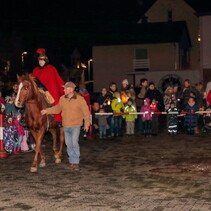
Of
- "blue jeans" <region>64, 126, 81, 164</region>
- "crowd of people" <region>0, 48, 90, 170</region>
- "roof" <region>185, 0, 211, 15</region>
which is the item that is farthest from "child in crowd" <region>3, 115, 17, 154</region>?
"roof" <region>185, 0, 211, 15</region>

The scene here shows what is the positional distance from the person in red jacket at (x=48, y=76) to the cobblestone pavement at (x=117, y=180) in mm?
1594

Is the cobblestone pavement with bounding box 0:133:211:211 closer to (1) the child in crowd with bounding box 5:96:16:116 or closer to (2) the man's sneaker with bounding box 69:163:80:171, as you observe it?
(2) the man's sneaker with bounding box 69:163:80:171

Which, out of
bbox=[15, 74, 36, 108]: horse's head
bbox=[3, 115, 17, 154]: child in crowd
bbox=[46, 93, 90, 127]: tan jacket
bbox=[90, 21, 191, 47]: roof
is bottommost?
bbox=[3, 115, 17, 154]: child in crowd

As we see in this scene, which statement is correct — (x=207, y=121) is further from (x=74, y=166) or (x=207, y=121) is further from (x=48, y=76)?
(x=74, y=166)

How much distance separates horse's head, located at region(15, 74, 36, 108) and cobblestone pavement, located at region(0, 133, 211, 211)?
150 centimetres

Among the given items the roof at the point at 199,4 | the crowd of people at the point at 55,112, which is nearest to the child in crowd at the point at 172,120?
the crowd of people at the point at 55,112

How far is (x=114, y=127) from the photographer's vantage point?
18625mm

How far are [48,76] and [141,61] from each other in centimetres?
4055

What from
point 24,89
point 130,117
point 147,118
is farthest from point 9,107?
point 147,118

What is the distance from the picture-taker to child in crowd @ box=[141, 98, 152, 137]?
1827 centimetres

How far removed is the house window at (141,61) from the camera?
5281cm

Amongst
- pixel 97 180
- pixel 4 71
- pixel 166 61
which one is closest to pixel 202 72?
pixel 166 61

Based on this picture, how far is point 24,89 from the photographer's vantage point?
1187 cm

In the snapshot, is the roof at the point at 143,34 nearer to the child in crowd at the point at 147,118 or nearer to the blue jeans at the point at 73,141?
the child in crowd at the point at 147,118
